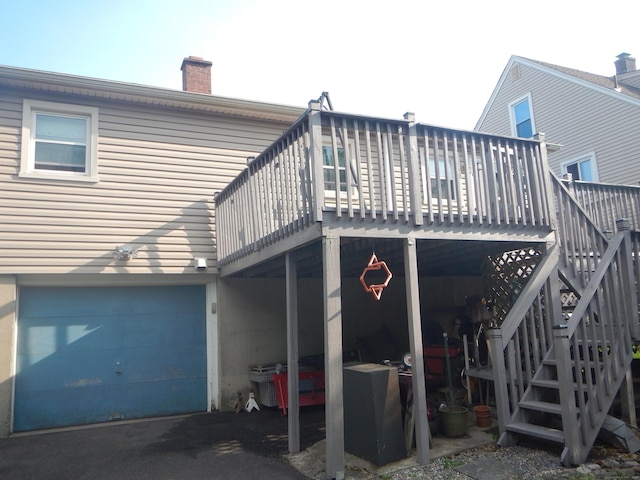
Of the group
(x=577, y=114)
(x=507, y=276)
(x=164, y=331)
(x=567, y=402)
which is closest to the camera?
(x=567, y=402)

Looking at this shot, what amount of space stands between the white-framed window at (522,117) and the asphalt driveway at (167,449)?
1263cm

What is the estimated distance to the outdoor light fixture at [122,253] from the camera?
298 inches

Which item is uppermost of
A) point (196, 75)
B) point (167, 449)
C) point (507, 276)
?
point (196, 75)

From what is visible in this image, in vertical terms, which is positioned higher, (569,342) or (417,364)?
(569,342)

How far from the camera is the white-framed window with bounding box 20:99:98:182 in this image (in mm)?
7449

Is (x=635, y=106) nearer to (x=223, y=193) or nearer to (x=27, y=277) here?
(x=223, y=193)

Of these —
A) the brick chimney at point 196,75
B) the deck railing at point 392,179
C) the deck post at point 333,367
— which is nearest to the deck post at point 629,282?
the deck railing at point 392,179

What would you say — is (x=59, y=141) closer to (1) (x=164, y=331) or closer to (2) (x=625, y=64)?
(1) (x=164, y=331)

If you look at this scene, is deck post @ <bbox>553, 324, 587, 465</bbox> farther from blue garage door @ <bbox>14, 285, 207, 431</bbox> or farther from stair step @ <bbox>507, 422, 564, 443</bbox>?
blue garage door @ <bbox>14, 285, 207, 431</bbox>

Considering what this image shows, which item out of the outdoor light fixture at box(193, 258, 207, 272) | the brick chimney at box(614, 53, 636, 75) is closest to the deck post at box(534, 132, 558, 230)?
the outdoor light fixture at box(193, 258, 207, 272)

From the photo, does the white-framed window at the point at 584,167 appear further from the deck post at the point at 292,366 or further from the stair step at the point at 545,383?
the deck post at the point at 292,366

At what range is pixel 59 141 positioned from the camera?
767 centimetres

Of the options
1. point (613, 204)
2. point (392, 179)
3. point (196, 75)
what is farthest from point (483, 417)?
point (196, 75)

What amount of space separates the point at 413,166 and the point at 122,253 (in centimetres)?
475
